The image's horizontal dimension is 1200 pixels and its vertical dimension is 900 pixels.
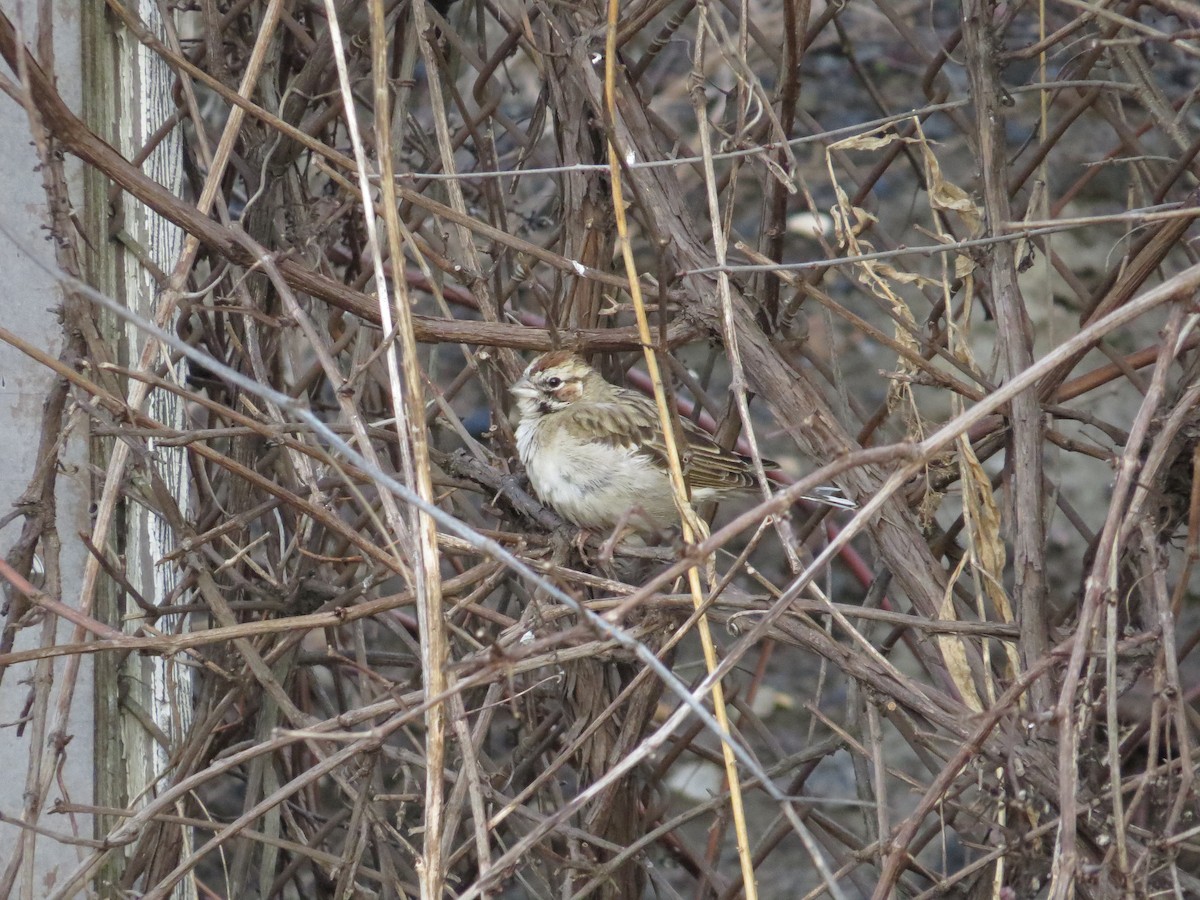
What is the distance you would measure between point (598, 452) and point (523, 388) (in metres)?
0.26

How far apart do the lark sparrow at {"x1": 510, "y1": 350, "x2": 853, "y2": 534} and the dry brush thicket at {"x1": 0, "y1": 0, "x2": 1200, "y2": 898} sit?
104mm

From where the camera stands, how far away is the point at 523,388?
11.0ft

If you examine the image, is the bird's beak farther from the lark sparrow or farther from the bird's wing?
the bird's wing

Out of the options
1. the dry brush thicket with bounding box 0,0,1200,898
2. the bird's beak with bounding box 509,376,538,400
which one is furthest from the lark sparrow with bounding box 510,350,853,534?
the dry brush thicket with bounding box 0,0,1200,898

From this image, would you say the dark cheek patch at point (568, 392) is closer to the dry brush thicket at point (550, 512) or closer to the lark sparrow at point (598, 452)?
the lark sparrow at point (598, 452)

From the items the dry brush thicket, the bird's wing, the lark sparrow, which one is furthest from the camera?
the bird's wing

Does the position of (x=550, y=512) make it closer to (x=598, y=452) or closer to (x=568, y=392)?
(x=598, y=452)

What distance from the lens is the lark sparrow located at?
127 inches

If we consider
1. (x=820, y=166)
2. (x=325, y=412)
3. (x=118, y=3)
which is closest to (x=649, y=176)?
(x=118, y=3)

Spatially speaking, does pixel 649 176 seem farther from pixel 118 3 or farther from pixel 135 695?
pixel 135 695

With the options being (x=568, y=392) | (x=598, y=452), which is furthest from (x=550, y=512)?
(x=568, y=392)

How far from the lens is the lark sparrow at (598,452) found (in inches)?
127

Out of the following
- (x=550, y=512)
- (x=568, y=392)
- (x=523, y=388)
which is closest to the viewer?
(x=550, y=512)

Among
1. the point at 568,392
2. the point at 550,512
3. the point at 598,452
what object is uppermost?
the point at 568,392
